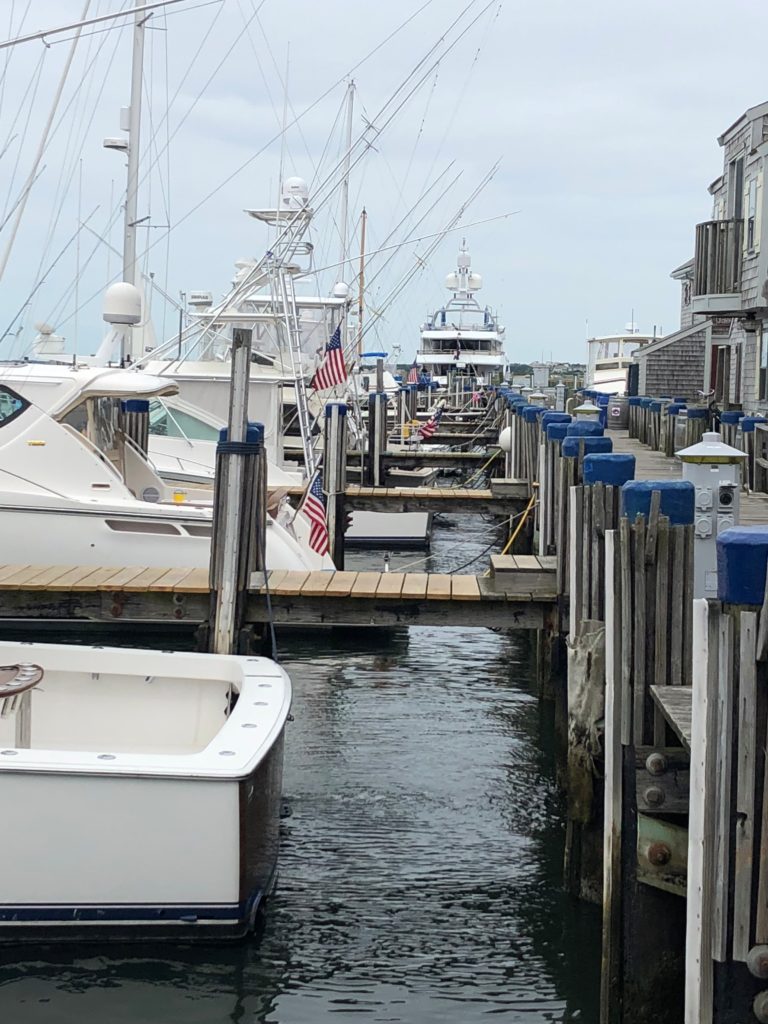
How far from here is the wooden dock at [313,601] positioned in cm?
1085

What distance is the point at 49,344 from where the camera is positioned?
24.1 metres

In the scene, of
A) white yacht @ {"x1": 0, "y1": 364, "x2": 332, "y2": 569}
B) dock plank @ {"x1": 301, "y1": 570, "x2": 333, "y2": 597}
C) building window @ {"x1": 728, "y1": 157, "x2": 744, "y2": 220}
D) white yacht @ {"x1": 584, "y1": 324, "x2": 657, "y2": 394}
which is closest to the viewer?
dock plank @ {"x1": 301, "y1": 570, "x2": 333, "y2": 597}

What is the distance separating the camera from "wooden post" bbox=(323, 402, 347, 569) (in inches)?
775

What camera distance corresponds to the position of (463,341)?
246ft

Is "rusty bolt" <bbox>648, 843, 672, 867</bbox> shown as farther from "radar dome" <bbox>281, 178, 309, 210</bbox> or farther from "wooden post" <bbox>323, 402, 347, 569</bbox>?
"radar dome" <bbox>281, 178, 309, 210</bbox>

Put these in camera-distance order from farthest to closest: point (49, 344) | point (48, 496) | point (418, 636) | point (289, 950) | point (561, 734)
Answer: point (49, 344) → point (418, 636) → point (48, 496) → point (561, 734) → point (289, 950)

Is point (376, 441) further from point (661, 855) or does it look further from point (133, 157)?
point (661, 855)

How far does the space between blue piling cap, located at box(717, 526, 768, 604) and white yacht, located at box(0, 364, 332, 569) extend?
34.7ft

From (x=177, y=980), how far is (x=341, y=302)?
21940mm

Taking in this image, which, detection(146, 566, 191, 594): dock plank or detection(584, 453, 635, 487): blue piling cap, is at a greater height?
detection(584, 453, 635, 487): blue piling cap

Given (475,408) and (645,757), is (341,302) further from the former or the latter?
(475,408)

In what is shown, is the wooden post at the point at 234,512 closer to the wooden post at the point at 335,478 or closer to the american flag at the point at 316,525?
the american flag at the point at 316,525

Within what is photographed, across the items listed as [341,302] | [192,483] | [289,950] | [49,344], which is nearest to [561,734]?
[289,950]

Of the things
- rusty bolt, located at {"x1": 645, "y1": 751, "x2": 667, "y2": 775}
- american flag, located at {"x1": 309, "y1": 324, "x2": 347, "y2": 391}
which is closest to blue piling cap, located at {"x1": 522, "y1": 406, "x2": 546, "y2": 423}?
american flag, located at {"x1": 309, "y1": 324, "x2": 347, "y2": 391}
